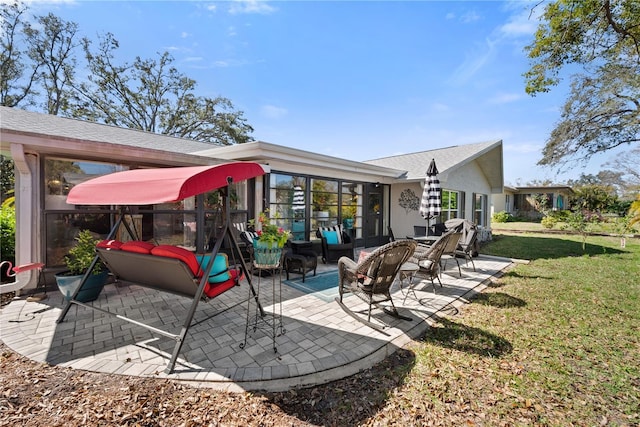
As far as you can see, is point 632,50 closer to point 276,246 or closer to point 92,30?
point 276,246

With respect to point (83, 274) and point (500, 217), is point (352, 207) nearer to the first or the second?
point (83, 274)

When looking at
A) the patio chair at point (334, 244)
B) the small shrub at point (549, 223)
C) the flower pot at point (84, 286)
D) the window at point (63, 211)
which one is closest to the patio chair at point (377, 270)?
the patio chair at point (334, 244)

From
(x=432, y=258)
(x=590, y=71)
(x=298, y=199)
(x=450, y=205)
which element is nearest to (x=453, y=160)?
(x=450, y=205)

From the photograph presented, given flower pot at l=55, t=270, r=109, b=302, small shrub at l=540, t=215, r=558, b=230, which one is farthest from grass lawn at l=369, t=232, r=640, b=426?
small shrub at l=540, t=215, r=558, b=230

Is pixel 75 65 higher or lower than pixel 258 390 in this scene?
higher

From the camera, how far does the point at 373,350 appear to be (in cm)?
302

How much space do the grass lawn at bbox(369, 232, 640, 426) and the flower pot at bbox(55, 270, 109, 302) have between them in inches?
179

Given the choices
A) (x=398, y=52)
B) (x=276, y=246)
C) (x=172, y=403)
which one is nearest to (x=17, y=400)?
(x=172, y=403)

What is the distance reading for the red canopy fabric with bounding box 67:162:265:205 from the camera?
2536 millimetres

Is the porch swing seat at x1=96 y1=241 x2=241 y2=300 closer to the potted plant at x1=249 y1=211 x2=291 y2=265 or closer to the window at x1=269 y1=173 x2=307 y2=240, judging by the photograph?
the potted plant at x1=249 y1=211 x2=291 y2=265

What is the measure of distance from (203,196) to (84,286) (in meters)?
2.98

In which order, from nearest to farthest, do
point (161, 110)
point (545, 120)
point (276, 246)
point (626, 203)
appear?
point (276, 246) < point (545, 120) < point (161, 110) < point (626, 203)

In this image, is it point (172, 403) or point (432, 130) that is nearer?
point (172, 403)

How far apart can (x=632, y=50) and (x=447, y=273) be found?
11.6m
